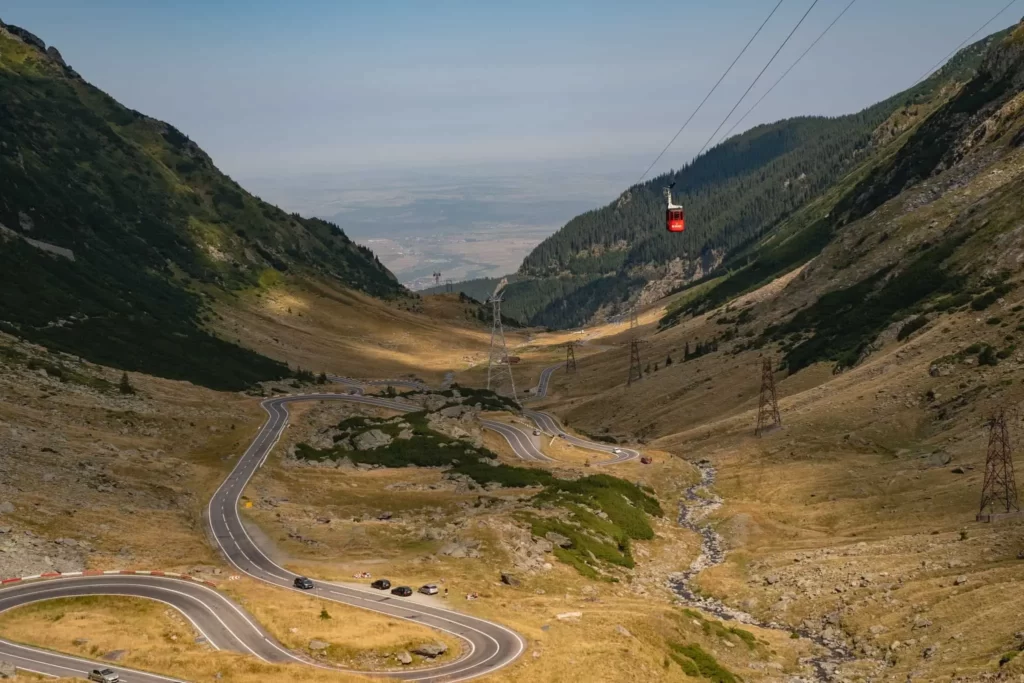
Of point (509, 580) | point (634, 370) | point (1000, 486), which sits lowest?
point (509, 580)

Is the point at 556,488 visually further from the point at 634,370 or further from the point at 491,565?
the point at 634,370

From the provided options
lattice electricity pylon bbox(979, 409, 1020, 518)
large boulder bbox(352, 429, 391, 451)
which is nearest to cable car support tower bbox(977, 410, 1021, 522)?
lattice electricity pylon bbox(979, 409, 1020, 518)

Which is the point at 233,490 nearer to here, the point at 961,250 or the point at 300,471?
the point at 300,471

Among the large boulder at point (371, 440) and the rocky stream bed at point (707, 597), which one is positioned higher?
the large boulder at point (371, 440)

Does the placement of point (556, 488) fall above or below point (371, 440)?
below

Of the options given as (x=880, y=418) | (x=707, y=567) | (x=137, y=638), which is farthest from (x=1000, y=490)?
(x=137, y=638)

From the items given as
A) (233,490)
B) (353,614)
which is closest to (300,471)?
(233,490)

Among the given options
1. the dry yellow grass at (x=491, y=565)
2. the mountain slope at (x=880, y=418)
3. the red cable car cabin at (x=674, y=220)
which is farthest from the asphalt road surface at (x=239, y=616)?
the red cable car cabin at (x=674, y=220)

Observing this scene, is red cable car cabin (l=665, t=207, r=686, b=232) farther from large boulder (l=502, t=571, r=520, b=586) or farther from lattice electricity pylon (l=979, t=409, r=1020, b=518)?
large boulder (l=502, t=571, r=520, b=586)

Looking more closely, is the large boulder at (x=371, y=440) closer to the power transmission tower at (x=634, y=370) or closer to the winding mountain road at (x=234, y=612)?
the winding mountain road at (x=234, y=612)
